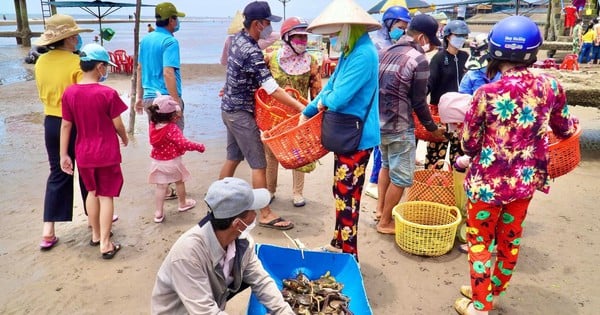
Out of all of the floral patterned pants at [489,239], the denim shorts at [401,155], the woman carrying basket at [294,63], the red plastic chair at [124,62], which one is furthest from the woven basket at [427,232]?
the red plastic chair at [124,62]

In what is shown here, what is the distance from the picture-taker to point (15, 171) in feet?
19.7

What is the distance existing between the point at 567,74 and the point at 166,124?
21.9ft

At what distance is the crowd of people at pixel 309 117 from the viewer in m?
2.31

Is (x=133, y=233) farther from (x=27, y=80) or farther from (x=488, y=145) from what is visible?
(x=27, y=80)

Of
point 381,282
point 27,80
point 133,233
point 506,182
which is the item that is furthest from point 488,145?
point 27,80

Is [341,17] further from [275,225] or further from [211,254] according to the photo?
[275,225]

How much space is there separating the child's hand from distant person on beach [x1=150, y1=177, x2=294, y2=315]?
1.91 meters

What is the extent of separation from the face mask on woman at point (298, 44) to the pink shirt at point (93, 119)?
1.62 meters

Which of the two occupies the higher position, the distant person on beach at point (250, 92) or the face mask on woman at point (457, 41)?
the face mask on woman at point (457, 41)

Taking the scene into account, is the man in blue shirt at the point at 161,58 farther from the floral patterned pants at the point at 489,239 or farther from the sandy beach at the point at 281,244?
the floral patterned pants at the point at 489,239

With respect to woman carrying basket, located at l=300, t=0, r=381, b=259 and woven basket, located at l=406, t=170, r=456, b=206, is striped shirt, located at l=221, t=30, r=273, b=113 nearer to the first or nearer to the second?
woman carrying basket, located at l=300, t=0, r=381, b=259

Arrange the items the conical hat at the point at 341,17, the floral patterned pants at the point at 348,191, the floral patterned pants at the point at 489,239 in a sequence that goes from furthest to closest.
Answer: the floral patterned pants at the point at 348,191
the conical hat at the point at 341,17
the floral patterned pants at the point at 489,239

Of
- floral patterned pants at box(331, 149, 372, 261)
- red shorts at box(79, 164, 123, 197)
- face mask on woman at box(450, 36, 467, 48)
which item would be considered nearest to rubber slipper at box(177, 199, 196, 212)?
red shorts at box(79, 164, 123, 197)

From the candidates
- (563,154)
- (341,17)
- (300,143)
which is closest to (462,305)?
(563,154)
